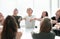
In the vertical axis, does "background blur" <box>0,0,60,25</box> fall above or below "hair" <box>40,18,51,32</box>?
above

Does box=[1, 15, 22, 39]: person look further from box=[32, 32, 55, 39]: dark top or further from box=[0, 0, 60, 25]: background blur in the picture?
box=[0, 0, 60, 25]: background blur

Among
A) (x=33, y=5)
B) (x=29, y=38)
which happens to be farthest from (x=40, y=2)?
(x=29, y=38)

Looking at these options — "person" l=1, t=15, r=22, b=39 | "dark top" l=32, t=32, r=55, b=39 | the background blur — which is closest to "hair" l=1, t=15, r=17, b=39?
"person" l=1, t=15, r=22, b=39

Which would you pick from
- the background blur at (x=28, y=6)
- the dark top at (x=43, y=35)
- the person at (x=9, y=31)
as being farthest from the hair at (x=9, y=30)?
the background blur at (x=28, y=6)

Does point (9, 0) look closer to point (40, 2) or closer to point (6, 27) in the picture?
point (40, 2)

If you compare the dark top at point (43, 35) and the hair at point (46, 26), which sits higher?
the hair at point (46, 26)

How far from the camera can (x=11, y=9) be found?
534 centimetres

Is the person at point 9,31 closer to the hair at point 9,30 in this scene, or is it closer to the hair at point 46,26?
the hair at point 9,30

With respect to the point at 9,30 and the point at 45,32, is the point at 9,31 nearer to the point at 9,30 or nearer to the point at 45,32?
the point at 9,30

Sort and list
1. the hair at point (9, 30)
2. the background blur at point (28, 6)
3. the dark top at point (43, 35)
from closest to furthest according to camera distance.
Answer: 1. the hair at point (9, 30)
2. the dark top at point (43, 35)
3. the background blur at point (28, 6)

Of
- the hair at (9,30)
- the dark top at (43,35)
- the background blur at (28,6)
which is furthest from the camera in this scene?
the background blur at (28,6)

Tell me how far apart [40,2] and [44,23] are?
10.2 feet

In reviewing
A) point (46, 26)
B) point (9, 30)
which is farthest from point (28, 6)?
point (9, 30)

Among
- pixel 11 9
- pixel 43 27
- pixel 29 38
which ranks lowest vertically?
pixel 29 38
